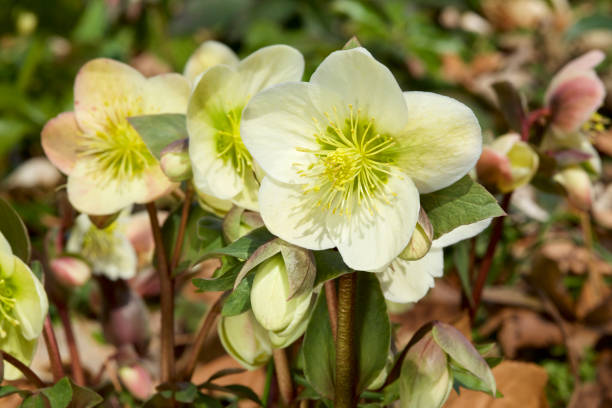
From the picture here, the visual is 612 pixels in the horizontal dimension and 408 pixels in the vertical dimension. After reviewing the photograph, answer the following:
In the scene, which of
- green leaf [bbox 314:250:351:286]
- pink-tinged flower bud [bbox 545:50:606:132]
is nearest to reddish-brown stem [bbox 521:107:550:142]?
pink-tinged flower bud [bbox 545:50:606:132]

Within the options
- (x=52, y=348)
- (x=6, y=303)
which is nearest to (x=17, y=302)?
(x=6, y=303)

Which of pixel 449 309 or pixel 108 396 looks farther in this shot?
pixel 449 309

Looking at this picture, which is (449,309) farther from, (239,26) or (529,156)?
(239,26)

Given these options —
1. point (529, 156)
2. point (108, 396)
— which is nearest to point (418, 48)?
point (529, 156)

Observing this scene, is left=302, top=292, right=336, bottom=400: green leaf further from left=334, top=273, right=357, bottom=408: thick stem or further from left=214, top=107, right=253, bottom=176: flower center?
left=214, top=107, right=253, bottom=176: flower center

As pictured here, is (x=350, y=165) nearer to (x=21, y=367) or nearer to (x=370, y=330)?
(x=370, y=330)
